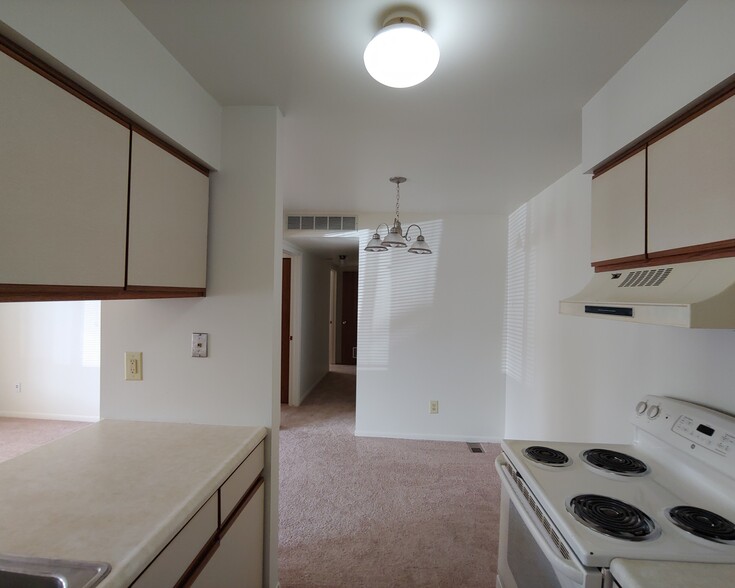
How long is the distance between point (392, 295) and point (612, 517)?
9.34ft

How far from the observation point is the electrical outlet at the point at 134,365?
1.71 metres

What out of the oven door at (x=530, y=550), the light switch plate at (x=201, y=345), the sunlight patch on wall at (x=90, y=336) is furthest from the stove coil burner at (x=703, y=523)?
the sunlight patch on wall at (x=90, y=336)

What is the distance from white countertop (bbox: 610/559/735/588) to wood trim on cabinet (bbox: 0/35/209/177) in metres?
1.89

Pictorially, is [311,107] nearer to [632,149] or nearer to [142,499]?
[632,149]

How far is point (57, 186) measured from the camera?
95cm

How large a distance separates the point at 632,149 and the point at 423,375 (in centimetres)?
283

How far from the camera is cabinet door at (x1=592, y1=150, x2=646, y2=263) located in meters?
1.29

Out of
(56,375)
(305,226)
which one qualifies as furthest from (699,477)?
(56,375)

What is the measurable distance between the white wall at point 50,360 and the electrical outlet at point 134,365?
9.69 ft

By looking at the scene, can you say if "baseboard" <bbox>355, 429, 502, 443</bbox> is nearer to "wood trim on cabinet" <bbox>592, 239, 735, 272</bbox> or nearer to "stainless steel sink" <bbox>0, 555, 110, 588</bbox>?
"wood trim on cabinet" <bbox>592, 239, 735, 272</bbox>

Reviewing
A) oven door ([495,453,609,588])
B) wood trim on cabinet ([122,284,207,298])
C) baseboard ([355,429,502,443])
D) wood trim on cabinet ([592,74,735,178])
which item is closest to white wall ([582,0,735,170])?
wood trim on cabinet ([592,74,735,178])

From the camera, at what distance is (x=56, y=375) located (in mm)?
4113

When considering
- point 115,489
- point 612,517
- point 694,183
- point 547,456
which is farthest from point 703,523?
point 115,489

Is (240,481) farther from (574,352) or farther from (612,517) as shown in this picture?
(574,352)
